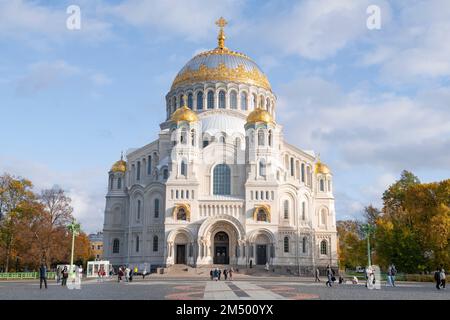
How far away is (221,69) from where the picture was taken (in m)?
70.8

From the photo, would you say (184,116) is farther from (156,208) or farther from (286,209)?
(286,209)

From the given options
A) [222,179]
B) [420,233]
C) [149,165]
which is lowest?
[420,233]

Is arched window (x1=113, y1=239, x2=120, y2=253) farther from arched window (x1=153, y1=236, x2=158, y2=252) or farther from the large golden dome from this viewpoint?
the large golden dome

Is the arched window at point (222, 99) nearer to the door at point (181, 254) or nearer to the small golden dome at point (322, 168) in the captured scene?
the small golden dome at point (322, 168)

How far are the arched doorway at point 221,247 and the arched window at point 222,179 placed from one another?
4.72 m

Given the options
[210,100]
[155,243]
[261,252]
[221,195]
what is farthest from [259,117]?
[155,243]

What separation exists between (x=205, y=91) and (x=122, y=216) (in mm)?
19684

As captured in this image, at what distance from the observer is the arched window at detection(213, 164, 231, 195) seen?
58719mm

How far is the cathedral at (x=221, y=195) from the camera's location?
185 feet

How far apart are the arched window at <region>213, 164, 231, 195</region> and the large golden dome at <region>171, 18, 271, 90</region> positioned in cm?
1555

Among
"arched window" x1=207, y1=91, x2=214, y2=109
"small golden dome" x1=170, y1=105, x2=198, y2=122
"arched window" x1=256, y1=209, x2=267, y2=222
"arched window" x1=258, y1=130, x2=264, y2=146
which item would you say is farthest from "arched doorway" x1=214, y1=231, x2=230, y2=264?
"arched window" x1=207, y1=91, x2=214, y2=109

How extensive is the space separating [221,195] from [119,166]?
55.7ft
